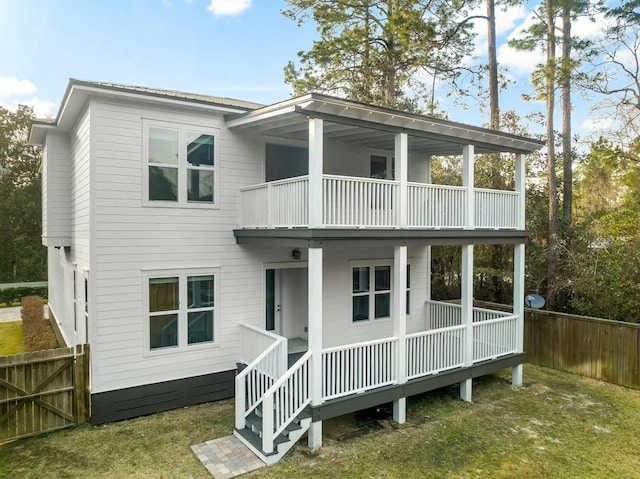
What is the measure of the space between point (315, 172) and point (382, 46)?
48.4ft

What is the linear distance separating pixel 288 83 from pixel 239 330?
53.0 feet

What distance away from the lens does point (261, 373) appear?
7762 millimetres

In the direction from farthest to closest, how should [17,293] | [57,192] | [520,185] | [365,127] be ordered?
1. [17,293]
2. [57,192]
3. [520,185]
4. [365,127]

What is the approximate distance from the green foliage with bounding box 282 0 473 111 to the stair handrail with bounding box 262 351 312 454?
1549 cm

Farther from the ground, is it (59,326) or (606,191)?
(606,191)

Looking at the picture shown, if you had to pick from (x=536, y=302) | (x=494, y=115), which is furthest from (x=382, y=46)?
(x=536, y=302)

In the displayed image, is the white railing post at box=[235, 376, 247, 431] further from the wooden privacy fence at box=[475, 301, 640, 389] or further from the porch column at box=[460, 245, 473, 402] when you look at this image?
the wooden privacy fence at box=[475, 301, 640, 389]

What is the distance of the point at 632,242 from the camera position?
40.2ft

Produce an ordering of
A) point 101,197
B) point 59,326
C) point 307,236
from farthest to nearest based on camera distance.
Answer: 1. point 59,326
2. point 101,197
3. point 307,236

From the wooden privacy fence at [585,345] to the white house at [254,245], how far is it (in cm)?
191

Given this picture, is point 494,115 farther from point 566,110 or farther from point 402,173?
point 402,173

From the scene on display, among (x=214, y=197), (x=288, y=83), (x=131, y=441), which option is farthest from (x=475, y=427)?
(x=288, y=83)

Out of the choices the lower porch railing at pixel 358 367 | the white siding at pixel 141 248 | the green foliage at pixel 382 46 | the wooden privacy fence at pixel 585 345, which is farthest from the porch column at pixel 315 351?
the green foliage at pixel 382 46

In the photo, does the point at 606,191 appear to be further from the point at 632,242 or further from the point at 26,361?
the point at 26,361
